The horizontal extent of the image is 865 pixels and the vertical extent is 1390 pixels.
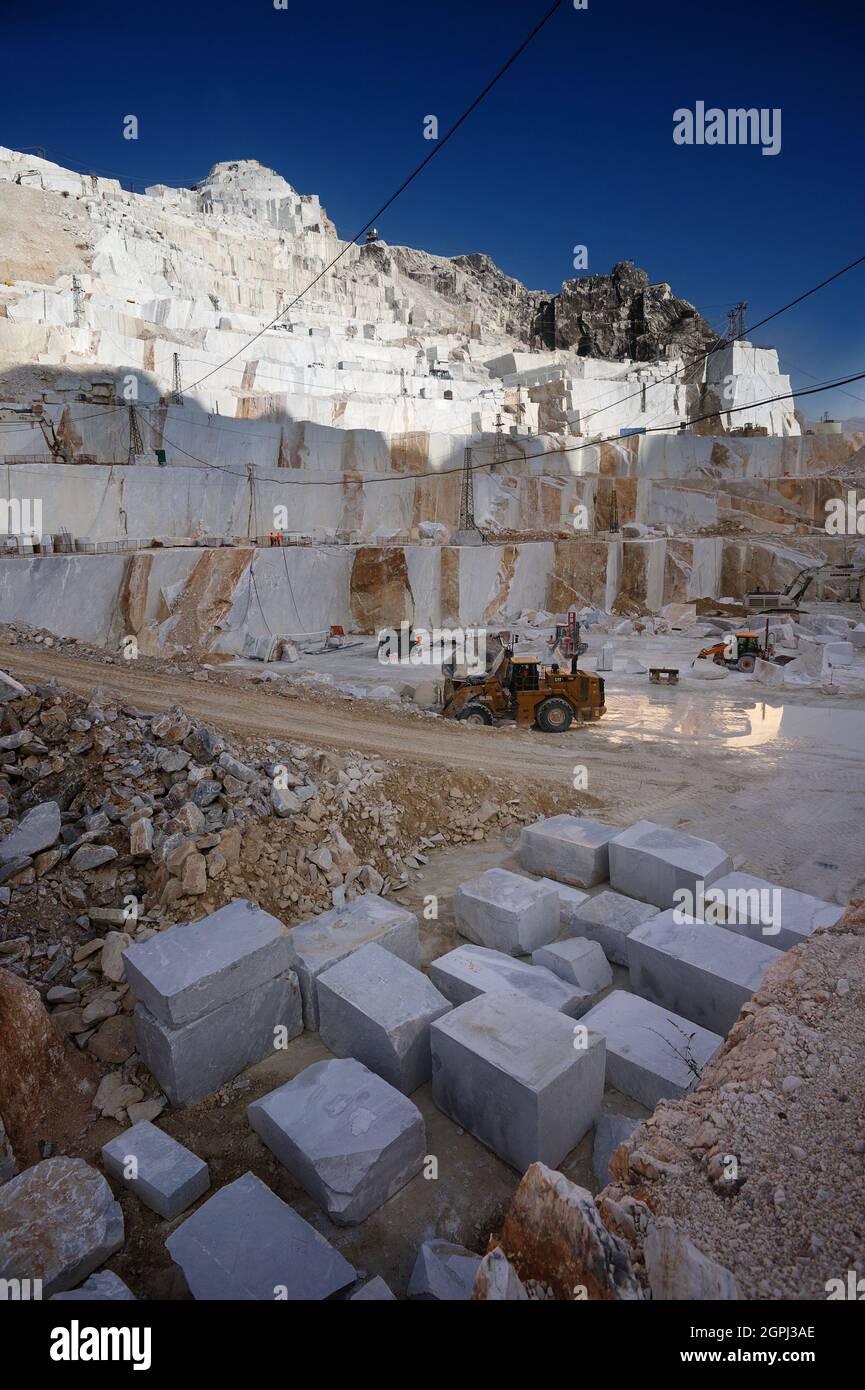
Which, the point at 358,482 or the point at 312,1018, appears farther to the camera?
the point at 358,482

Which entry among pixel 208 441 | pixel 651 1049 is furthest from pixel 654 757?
pixel 208 441

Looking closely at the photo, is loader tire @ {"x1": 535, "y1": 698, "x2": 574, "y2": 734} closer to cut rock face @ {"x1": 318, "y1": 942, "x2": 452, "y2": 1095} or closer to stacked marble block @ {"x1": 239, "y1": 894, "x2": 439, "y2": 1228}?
stacked marble block @ {"x1": 239, "y1": 894, "x2": 439, "y2": 1228}

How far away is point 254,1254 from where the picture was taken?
328 cm

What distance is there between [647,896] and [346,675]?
1136cm

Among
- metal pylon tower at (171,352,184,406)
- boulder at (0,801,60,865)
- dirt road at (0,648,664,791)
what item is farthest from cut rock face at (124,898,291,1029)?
metal pylon tower at (171,352,184,406)

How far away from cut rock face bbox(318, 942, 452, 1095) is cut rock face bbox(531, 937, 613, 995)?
1202 millimetres

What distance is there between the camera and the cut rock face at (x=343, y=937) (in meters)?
5.12

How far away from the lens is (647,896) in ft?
22.5

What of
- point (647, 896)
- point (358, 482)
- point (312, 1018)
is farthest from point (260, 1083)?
point (358, 482)

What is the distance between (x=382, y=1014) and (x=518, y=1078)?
1.06 metres

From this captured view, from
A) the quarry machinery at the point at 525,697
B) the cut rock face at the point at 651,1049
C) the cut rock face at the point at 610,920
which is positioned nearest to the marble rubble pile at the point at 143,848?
the cut rock face at the point at 610,920

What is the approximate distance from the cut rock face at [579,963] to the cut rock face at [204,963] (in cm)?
208
